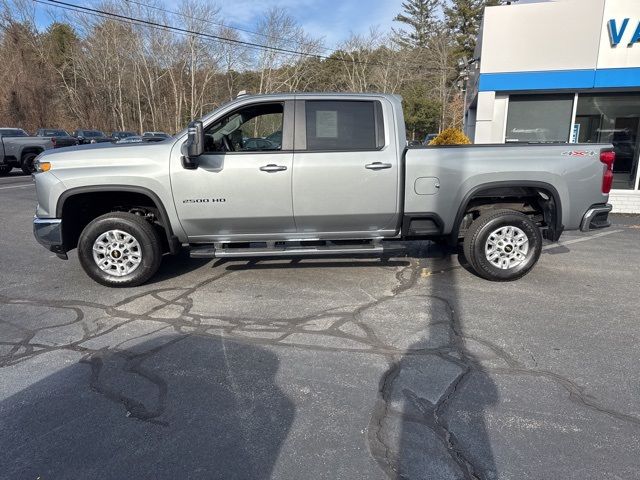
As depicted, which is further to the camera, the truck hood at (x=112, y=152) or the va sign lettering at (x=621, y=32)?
the va sign lettering at (x=621, y=32)

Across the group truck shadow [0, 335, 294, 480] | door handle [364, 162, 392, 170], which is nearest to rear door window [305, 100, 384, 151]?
door handle [364, 162, 392, 170]

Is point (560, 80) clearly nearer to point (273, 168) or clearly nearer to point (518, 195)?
point (518, 195)

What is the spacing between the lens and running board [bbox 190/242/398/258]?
4.82 meters

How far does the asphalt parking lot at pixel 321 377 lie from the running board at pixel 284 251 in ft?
1.41

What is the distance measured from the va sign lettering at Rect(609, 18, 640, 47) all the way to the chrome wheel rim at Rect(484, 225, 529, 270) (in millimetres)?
7451

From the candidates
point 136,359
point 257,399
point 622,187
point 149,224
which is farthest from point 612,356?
point 622,187

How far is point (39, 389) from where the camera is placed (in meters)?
3.04

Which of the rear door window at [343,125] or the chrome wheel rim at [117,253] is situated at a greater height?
the rear door window at [343,125]

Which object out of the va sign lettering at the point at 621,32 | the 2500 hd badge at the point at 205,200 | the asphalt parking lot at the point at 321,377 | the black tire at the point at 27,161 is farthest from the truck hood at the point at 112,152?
the black tire at the point at 27,161

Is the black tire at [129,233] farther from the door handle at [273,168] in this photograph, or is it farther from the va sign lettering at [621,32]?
the va sign lettering at [621,32]

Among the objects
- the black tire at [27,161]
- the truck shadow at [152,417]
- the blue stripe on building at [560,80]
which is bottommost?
the truck shadow at [152,417]

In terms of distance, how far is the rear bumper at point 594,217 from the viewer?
503 centimetres

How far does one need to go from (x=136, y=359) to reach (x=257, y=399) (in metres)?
1.17

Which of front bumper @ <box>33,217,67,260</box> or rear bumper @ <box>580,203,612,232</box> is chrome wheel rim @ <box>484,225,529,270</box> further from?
front bumper @ <box>33,217,67,260</box>
